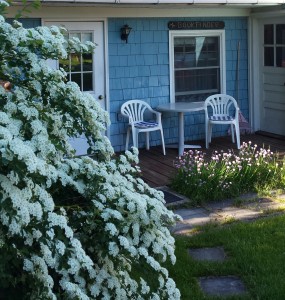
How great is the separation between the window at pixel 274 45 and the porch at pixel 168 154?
4.09ft

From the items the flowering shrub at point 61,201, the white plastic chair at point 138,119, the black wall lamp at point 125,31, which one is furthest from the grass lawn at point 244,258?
the black wall lamp at point 125,31

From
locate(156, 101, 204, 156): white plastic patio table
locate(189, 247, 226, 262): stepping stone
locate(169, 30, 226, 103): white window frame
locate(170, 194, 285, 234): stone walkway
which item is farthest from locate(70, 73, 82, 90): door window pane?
locate(189, 247, 226, 262): stepping stone

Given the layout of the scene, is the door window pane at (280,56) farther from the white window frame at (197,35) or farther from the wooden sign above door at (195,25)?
the wooden sign above door at (195,25)

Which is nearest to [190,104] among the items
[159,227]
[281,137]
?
[281,137]

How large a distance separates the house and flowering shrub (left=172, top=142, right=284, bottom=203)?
2390mm

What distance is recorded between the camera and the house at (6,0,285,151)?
8609 millimetres

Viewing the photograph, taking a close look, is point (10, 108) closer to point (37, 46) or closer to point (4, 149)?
point (37, 46)

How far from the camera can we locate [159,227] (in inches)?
118

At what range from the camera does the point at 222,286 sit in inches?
165

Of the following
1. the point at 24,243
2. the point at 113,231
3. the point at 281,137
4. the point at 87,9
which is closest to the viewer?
the point at 24,243

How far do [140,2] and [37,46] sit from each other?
516cm

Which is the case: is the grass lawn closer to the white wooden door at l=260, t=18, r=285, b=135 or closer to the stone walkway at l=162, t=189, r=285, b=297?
the stone walkway at l=162, t=189, r=285, b=297

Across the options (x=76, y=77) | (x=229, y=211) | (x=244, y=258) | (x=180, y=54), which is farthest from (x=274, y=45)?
(x=244, y=258)

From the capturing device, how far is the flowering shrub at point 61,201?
2.30 meters
